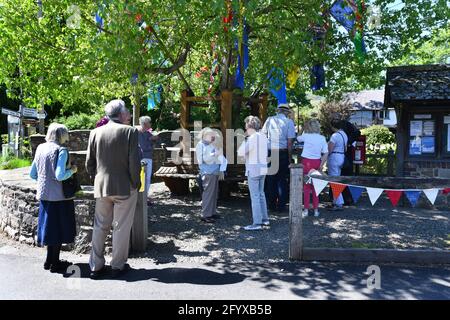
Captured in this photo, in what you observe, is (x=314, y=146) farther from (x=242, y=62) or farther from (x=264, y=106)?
(x=264, y=106)

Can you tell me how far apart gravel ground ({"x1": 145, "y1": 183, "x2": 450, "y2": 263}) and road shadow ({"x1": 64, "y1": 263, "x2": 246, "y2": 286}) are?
1.54ft

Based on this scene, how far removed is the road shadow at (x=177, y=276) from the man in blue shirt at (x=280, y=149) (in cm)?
352

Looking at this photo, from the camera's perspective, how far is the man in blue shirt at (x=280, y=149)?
871 cm

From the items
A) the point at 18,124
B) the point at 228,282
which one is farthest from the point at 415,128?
the point at 18,124

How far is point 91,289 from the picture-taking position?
4.96m

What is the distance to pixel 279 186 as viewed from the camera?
889 cm

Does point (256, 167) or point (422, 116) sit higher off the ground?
point (422, 116)

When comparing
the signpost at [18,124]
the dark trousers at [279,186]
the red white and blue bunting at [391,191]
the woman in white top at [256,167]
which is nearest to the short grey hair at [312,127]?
the dark trousers at [279,186]

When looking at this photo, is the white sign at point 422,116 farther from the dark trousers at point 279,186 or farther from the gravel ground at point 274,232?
the dark trousers at point 279,186

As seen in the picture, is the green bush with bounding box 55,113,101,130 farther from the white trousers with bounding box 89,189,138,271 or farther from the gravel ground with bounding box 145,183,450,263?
the white trousers with bounding box 89,189,138,271

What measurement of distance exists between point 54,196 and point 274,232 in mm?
3484

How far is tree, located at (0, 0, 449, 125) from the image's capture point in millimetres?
7383
